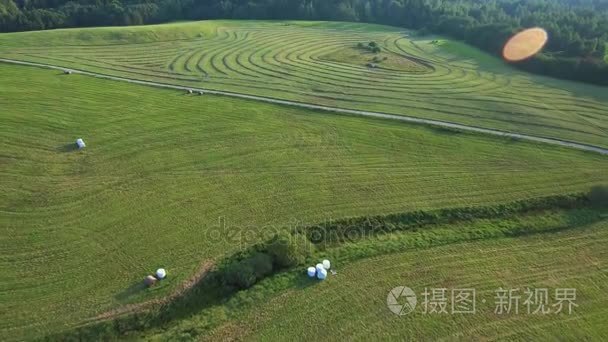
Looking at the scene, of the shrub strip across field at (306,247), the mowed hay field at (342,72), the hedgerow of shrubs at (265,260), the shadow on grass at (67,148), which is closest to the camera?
the shrub strip across field at (306,247)

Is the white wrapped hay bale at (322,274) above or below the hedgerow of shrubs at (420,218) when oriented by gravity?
below

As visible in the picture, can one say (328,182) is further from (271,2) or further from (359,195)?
(271,2)

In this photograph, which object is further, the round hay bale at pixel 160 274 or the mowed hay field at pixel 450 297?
the round hay bale at pixel 160 274

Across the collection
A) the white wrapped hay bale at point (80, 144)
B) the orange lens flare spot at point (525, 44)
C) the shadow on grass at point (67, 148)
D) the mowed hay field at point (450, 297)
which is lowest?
the mowed hay field at point (450, 297)

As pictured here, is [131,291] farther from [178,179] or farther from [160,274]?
[178,179]

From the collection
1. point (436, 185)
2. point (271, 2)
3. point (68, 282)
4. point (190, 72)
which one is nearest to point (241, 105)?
point (190, 72)

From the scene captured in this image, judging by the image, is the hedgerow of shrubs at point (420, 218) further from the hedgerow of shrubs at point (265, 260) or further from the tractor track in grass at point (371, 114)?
the tractor track in grass at point (371, 114)

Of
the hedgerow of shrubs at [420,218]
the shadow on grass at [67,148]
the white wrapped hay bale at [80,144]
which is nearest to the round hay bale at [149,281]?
the hedgerow of shrubs at [420,218]

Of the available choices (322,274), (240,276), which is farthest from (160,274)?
(322,274)
